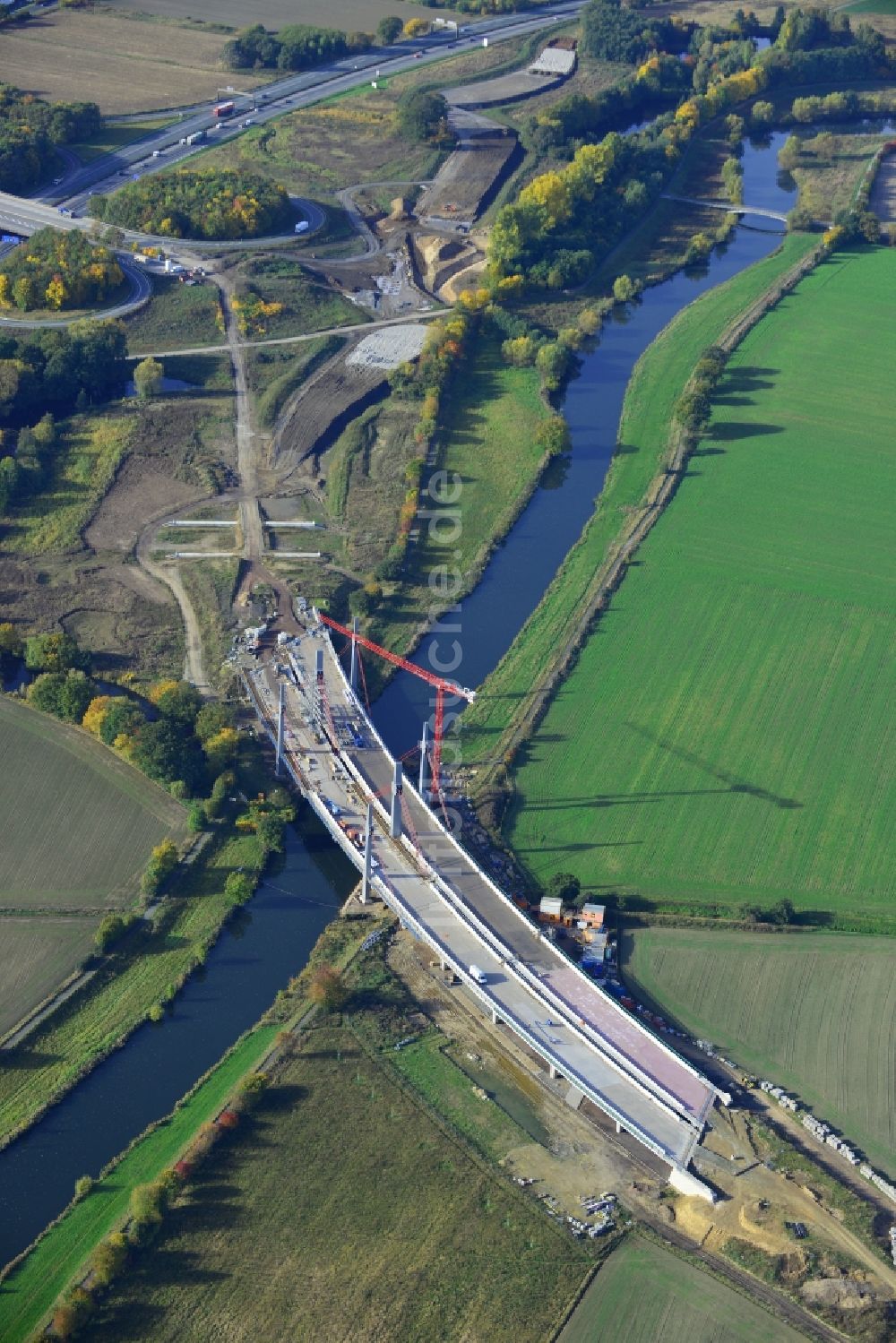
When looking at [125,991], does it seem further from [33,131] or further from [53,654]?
[33,131]

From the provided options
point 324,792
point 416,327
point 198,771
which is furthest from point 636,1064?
point 416,327

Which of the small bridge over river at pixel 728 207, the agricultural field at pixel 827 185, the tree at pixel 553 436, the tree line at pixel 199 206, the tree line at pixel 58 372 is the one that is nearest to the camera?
the tree at pixel 553 436

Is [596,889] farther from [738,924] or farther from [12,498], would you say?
[12,498]

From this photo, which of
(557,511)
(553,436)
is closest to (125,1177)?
(557,511)

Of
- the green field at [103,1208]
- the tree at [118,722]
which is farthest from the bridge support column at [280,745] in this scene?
the green field at [103,1208]

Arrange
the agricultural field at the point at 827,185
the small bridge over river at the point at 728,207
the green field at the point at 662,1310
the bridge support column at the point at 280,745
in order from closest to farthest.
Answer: the green field at the point at 662,1310 → the bridge support column at the point at 280,745 → the agricultural field at the point at 827,185 → the small bridge over river at the point at 728,207

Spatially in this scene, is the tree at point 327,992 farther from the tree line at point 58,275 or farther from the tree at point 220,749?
the tree line at point 58,275
